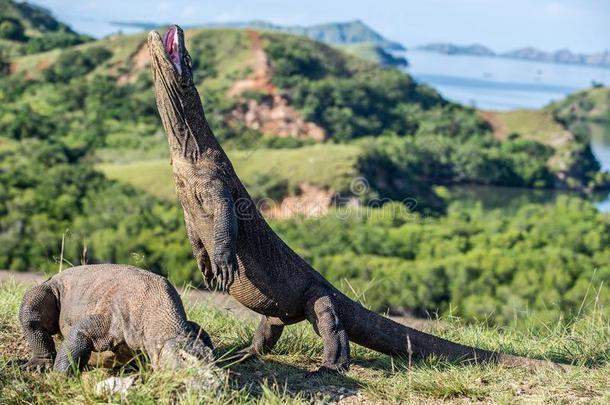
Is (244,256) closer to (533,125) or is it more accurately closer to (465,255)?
(465,255)

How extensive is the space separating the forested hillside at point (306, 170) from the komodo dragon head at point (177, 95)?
3.80 ft

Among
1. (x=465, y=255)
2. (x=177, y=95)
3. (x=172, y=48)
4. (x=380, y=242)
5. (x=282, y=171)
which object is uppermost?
(x=172, y=48)

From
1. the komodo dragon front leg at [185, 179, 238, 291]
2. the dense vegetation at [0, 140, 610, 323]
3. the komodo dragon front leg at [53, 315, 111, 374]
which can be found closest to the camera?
the komodo dragon front leg at [53, 315, 111, 374]

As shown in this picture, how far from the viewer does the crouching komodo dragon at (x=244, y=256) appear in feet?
14.5

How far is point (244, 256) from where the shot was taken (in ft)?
15.5

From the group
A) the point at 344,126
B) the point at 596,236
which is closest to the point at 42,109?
the point at 344,126

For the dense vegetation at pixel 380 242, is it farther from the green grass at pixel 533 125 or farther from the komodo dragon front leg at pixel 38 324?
the green grass at pixel 533 125

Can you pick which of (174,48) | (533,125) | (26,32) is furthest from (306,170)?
(26,32)

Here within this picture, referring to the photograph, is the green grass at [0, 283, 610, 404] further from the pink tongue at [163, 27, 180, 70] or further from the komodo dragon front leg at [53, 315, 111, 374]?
the pink tongue at [163, 27, 180, 70]

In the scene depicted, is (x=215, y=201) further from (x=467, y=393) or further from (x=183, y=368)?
(x=467, y=393)

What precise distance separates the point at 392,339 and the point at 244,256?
3.69ft

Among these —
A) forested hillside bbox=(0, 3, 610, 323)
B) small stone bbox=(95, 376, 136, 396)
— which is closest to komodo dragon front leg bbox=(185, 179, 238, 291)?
small stone bbox=(95, 376, 136, 396)

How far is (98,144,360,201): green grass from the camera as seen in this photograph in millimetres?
40719

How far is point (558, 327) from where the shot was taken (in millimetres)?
5996
